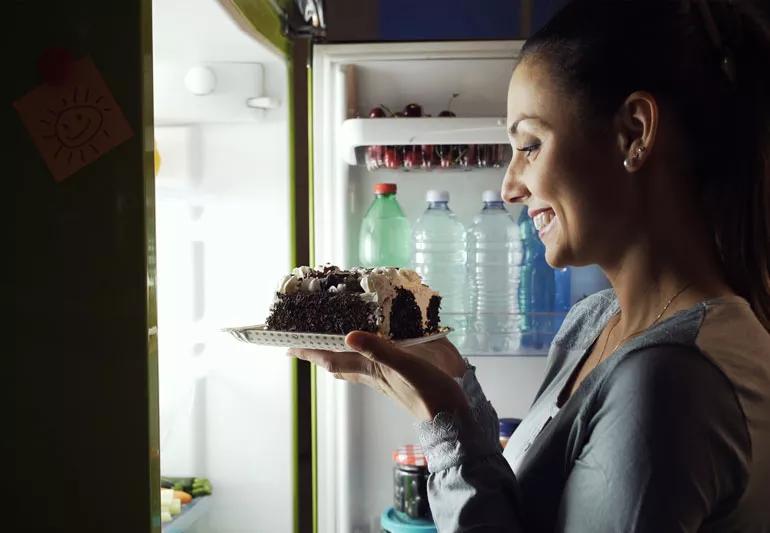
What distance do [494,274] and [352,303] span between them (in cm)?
68

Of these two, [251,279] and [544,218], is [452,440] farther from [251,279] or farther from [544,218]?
[251,279]

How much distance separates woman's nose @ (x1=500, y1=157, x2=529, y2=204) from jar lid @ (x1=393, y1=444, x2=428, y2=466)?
28.6 inches

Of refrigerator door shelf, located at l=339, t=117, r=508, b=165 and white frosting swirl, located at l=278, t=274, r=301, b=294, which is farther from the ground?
refrigerator door shelf, located at l=339, t=117, r=508, b=165

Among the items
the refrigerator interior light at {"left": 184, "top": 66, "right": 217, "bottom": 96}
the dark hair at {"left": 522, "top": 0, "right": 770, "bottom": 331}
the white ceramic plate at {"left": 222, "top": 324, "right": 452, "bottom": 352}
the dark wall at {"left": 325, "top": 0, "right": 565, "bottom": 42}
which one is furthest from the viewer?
the dark wall at {"left": 325, "top": 0, "right": 565, "bottom": 42}

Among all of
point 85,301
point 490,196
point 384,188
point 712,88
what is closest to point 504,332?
point 490,196

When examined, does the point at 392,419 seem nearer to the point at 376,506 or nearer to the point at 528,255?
the point at 376,506

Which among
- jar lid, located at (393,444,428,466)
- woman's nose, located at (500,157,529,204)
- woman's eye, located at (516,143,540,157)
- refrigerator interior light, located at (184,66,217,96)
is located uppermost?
refrigerator interior light, located at (184,66,217,96)

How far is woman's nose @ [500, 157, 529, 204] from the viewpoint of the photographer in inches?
36.6

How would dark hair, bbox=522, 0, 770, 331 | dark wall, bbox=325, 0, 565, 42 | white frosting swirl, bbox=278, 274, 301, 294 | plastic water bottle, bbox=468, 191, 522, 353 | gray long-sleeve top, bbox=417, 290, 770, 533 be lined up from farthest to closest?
dark wall, bbox=325, 0, 565, 42
plastic water bottle, bbox=468, 191, 522, 353
white frosting swirl, bbox=278, 274, 301, 294
dark hair, bbox=522, 0, 770, 331
gray long-sleeve top, bbox=417, 290, 770, 533

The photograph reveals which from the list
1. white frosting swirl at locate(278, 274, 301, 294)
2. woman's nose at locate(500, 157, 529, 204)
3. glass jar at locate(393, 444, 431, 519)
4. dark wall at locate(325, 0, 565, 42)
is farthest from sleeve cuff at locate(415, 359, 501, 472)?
dark wall at locate(325, 0, 565, 42)

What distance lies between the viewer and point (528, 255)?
1.67 metres

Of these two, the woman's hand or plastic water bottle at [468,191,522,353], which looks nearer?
the woman's hand

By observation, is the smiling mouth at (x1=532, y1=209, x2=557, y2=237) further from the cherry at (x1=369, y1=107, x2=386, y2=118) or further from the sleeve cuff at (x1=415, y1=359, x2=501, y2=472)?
the cherry at (x1=369, y1=107, x2=386, y2=118)

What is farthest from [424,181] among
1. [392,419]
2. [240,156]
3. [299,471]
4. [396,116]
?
[299,471]
